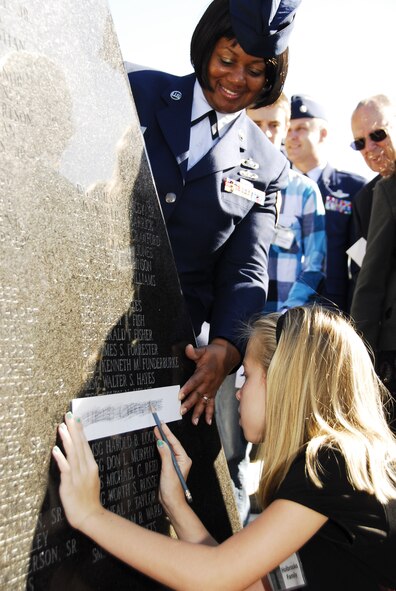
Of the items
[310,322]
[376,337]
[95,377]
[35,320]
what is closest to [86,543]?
[95,377]

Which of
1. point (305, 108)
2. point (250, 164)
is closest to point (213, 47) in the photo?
point (250, 164)

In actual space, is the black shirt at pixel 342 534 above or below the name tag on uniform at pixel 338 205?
below

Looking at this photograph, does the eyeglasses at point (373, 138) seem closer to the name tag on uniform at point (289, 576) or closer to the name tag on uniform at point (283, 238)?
the name tag on uniform at point (283, 238)

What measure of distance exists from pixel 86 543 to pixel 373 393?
3.27 feet

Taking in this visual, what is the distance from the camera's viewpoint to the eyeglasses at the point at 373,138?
388cm

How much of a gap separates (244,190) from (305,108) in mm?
2518

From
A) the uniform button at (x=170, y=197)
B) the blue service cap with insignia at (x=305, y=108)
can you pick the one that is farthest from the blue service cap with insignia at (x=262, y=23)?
the blue service cap with insignia at (x=305, y=108)

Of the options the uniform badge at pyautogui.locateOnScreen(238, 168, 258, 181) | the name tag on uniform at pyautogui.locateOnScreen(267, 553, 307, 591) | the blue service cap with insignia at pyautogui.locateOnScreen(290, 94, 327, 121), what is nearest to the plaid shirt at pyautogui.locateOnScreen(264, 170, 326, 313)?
the blue service cap with insignia at pyautogui.locateOnScreen(290, 94, 327, 121)

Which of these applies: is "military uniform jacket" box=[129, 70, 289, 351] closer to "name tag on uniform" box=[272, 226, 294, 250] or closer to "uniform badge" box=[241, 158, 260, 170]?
"uniform badge" box=[241, 158, 260, 170]

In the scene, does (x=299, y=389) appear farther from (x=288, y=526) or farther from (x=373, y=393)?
(x=288, y=526)

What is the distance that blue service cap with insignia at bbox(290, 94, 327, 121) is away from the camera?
16.8 feet

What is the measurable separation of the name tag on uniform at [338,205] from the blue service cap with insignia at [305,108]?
708mm

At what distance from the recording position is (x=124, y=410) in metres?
2.08

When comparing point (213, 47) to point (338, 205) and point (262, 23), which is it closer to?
point (262, 23)
